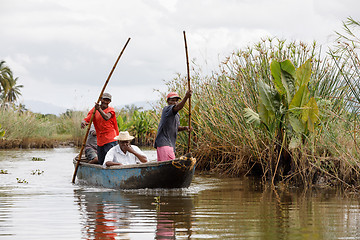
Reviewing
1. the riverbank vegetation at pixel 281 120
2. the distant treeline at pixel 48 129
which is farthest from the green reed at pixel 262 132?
the distant treeline at pixel 48 129

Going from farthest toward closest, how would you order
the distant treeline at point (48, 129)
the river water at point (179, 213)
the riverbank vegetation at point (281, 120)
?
the distant treeline at point (48, 129) < the riverbank vegetation at point (281, 120) < the river water at point (179, 213)

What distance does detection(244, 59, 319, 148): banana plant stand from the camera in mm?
10836

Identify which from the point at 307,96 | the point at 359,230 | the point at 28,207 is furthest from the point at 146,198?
the point at 359,230

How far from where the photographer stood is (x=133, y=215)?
7730 mm

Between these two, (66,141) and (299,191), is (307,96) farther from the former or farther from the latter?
(66,141)

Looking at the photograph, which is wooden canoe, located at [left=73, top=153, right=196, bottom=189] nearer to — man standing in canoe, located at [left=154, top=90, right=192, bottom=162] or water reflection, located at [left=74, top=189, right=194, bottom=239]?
water reflection, located at [left=74, top=189, right=194, bottom=239]

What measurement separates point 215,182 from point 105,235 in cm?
644

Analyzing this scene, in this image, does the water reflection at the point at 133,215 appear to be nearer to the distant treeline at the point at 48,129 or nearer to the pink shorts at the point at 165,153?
the pink shorts at the point at 165,153

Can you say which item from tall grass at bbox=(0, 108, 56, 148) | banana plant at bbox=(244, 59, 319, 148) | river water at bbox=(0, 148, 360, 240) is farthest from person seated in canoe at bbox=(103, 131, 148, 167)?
tall grass at bbox=(0, 108, 56, 148)

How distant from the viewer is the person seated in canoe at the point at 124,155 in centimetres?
1095

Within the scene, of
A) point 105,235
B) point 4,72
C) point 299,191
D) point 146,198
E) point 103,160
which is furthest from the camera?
point 4,72

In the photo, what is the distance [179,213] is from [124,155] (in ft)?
11.4

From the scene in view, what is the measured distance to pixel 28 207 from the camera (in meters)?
8.66

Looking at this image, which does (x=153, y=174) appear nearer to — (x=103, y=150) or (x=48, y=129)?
(x=103, y=150)
